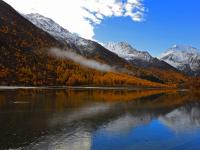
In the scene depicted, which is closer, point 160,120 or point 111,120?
point 111,120

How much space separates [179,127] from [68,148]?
28260 millimetres

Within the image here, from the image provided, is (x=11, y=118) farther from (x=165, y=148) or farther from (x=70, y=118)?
(x=165, y=148)

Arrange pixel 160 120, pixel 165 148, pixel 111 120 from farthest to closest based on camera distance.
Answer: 1. pixel 160 120
2. pixel 111 120
3. pixel 165 148

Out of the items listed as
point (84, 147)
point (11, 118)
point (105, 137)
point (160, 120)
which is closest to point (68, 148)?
point (84, 147)

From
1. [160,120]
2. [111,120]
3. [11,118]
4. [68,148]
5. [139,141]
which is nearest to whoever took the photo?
[68,148]

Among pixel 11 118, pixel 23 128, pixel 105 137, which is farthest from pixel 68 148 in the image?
pixel 11 118

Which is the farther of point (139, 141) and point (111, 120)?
point (111, 120)

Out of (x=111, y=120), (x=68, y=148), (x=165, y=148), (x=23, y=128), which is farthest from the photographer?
(x=111, y=120)

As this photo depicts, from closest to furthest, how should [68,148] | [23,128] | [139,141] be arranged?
[68,148], [139,141], [23,128]

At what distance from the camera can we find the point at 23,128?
168 feet

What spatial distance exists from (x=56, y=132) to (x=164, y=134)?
16.2 metres

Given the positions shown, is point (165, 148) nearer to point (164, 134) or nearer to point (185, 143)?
point (185, 143)

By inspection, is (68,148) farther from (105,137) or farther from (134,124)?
(134,124)

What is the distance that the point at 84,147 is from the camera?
1571 inches
